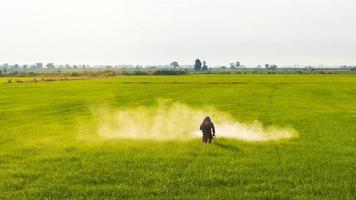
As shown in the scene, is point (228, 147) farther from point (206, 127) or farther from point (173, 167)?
point (173, 167)

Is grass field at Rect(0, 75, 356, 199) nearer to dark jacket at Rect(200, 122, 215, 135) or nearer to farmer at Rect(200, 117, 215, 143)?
farmer at Rect(200, 117, 215, 143)

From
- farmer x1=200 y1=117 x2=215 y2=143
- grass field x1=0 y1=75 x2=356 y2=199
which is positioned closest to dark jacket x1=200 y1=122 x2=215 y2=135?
farmer x1=200 y1=117 x2=215 y2=143

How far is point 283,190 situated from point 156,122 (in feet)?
50.8

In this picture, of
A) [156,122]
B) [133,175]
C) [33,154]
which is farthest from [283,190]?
[156,122]

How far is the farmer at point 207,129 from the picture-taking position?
18641mm

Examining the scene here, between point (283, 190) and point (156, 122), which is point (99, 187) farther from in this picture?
point (156, 122)

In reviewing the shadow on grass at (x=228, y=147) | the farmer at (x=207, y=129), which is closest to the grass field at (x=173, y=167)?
the shadow on grass at (x=228, y=147)

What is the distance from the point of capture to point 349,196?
11.2 m

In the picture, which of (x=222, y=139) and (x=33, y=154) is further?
(x=222, y=139)

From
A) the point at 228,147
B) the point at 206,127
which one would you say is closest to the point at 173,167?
the point at 228,147

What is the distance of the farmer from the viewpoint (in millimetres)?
18641

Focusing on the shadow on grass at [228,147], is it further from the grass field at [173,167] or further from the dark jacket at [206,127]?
the dark jacket at [206,127]

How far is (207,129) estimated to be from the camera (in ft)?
61.7

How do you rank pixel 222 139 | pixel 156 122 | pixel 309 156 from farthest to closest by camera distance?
pixel 156 122, pixel 222 139, pixel 309 156
